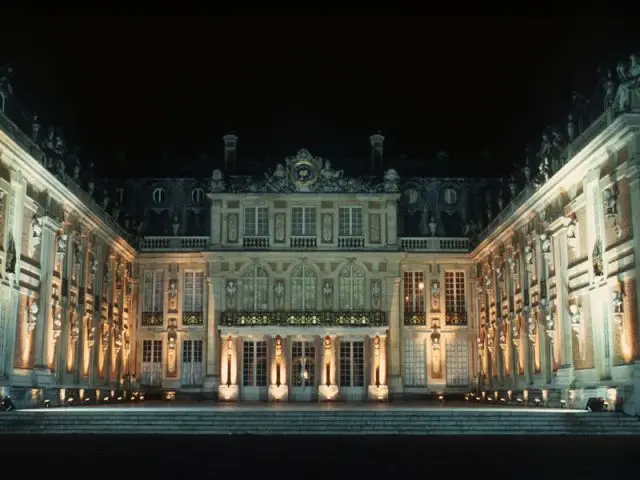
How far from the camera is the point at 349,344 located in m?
44.4

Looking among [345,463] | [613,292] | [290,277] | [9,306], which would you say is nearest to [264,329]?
[290,277]

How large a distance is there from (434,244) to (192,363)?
14.0 m

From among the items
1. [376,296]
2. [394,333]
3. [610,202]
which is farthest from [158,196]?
[610,202]

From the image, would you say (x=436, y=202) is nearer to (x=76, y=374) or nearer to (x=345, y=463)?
(x=76, y=374)

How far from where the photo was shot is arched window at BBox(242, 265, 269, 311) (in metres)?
44.8

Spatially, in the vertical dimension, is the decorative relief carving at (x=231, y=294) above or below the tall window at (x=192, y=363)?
above

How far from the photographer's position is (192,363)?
149 ft

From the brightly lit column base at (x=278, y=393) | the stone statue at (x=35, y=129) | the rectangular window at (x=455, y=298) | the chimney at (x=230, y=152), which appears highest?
the chimney at (x=230, y=152)

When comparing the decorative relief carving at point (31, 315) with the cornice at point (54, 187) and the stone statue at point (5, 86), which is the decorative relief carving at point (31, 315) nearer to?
the cornice at point (54, 187)

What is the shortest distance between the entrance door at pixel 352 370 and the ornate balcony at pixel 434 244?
578cm

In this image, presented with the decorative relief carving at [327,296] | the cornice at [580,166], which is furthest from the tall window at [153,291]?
the cornice at [580,166]

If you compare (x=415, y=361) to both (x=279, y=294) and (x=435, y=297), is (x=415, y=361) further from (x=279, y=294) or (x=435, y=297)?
(x=279, y=294)

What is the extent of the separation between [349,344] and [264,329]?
4.36m

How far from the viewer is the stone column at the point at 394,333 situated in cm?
4431
